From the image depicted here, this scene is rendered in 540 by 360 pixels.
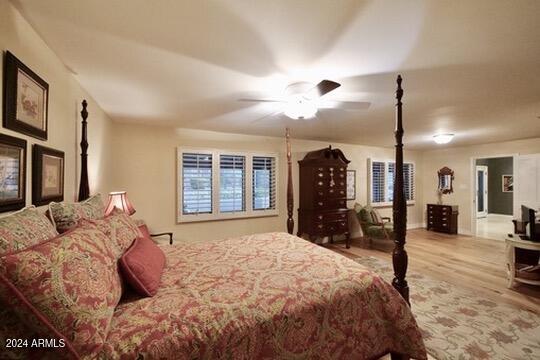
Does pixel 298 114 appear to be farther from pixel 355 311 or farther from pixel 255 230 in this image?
pixel 255 230

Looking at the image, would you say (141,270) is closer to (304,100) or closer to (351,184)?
(304,100)

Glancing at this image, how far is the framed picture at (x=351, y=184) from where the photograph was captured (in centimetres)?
582

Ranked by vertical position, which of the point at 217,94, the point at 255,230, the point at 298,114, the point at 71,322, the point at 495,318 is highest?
the point at 217,94

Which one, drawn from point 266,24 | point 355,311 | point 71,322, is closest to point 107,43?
point 266,24

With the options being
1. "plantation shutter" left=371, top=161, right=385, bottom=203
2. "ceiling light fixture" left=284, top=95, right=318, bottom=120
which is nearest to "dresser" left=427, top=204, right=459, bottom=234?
"plantation shutter" left=371, top=161, right=385, bottom=203

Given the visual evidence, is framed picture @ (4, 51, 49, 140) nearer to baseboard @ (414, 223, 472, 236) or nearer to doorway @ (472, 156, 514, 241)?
baseboard @ (414, 223, 472, 236)

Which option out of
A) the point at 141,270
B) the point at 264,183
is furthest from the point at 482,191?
the point at 141,270

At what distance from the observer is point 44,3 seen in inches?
51.7

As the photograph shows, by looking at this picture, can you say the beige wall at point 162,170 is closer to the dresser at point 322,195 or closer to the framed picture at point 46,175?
the dresser at point 322,195

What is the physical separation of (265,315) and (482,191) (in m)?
10.2

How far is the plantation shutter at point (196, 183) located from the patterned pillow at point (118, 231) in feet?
7.92

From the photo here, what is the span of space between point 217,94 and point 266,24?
1.26 meters

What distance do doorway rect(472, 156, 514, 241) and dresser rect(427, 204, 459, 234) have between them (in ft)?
6.98

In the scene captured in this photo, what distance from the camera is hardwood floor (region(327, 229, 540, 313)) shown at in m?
2.89
